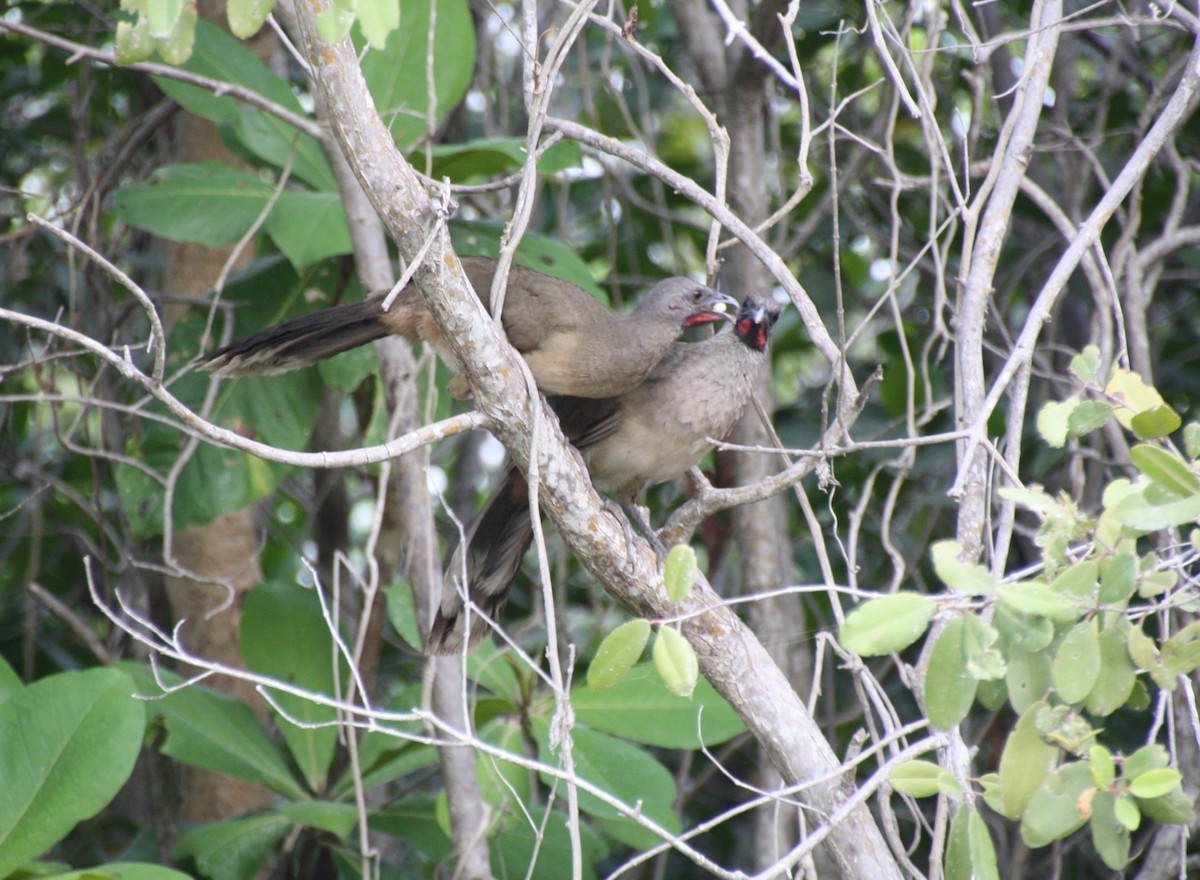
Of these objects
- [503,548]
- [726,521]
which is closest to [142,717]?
[503,548]

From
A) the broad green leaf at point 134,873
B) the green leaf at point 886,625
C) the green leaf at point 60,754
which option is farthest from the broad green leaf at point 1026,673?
the green leaf at point 60,754

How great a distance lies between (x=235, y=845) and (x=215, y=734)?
31 centimetres

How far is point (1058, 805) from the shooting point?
161 cm

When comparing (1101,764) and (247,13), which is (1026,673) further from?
(247,13)

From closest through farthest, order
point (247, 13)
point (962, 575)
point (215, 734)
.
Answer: point (962, 575)
point (247, 13)
point (215, 734)

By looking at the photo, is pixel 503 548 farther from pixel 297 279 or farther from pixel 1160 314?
pixel 1160 314

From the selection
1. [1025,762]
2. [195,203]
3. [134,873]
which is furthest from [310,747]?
[1025,762]

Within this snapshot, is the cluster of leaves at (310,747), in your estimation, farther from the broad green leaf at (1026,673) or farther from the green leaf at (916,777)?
the broad green leaf at (1026,673)

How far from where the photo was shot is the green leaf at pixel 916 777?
173 centimetres

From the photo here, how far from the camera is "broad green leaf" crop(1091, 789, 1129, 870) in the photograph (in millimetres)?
1631

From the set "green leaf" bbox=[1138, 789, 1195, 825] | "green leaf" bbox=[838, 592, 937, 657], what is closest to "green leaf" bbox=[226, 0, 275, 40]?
"green leaf" bbox=[838, 592, 937, 657]

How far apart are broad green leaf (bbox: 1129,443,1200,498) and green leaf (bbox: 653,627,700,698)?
2.06 feet

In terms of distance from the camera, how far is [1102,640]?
1632 millimetres

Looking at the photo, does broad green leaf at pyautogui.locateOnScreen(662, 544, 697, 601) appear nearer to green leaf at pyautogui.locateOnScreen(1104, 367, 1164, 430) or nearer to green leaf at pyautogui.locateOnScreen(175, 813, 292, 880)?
green leaf at pyautogui.locateOnScreen(1104, 367, 1164, 430)
